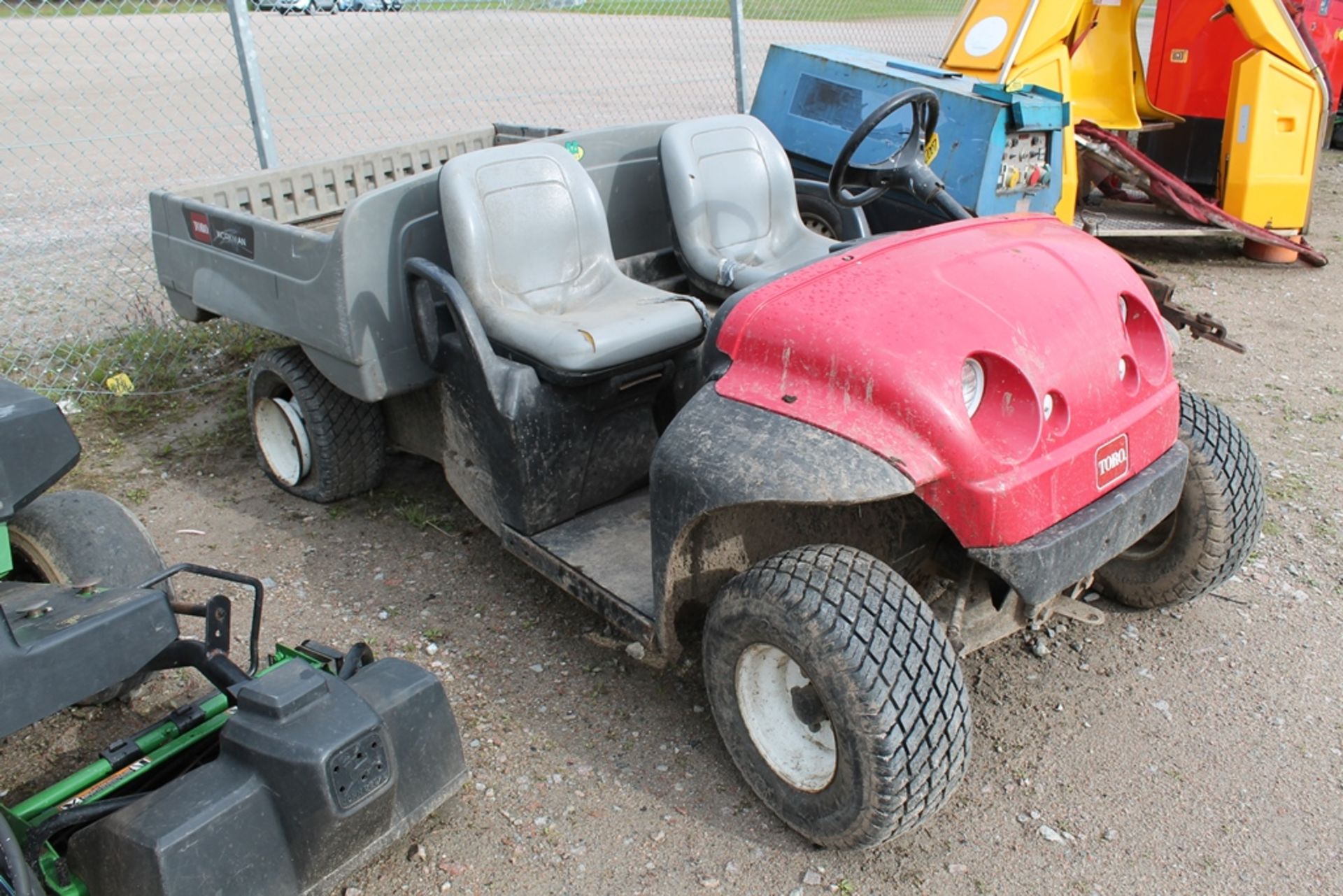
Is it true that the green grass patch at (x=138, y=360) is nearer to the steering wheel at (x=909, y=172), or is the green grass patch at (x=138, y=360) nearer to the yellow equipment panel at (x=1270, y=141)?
the steering wheel at (x=909, y=172)

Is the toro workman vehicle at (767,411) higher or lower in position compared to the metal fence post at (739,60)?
lower

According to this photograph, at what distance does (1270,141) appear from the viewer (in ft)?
22.5

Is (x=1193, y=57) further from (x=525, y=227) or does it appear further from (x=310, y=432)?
(x=310, y=432)

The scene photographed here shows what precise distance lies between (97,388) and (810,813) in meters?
3.87

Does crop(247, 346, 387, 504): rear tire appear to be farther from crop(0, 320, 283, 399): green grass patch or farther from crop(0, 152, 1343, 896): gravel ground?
crop(0, 320, 283, 399): green grass patch

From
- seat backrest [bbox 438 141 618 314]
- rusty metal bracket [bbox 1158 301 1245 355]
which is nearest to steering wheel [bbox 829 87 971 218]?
seat backrest [bbox 438 141 618 314]

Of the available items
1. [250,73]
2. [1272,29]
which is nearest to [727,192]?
[250,73]

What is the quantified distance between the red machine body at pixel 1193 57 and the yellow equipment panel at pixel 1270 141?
28.8 inches

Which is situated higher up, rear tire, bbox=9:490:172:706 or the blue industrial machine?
the blue industrial machine

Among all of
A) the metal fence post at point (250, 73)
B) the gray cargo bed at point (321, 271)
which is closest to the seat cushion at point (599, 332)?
the gray cargo bed at point (321, 271)

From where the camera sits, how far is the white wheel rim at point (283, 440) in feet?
12.6

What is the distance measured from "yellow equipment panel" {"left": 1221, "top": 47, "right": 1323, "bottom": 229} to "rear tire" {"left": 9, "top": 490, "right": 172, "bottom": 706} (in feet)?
21.7

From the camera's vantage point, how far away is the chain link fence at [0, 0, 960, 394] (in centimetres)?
526

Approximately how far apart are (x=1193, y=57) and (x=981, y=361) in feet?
22.0
